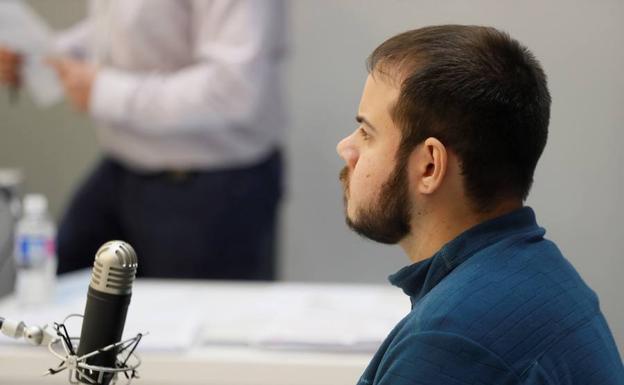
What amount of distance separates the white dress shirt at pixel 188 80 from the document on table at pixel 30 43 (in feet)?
0.60

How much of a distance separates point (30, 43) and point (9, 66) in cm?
8

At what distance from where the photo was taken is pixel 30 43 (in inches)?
88.4

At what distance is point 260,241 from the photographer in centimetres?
221

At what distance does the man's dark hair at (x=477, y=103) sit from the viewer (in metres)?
0.83

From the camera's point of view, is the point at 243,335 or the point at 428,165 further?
the point at 243,335

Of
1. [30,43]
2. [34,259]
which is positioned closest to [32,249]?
[34,259]

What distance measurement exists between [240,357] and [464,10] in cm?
57

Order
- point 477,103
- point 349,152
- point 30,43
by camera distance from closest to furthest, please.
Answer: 1. point 477,103
2. point 349,152
3. point 30,43

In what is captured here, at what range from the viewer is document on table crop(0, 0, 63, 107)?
2236mm

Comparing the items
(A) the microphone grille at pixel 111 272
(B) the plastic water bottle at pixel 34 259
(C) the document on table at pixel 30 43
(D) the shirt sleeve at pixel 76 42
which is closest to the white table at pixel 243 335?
(B) the plastic water bottle at pixel 34 259

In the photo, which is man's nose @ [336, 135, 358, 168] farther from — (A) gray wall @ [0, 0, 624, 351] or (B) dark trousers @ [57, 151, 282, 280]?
(B) dark trousers @ [57, 151, 282, 280]

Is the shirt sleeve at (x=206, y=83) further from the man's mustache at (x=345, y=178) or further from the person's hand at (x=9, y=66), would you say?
the man's mustache at (x=345, y=178)

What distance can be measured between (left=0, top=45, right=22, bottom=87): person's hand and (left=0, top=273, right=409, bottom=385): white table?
2.34 feet

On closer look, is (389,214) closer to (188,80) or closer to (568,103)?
(568,103)
